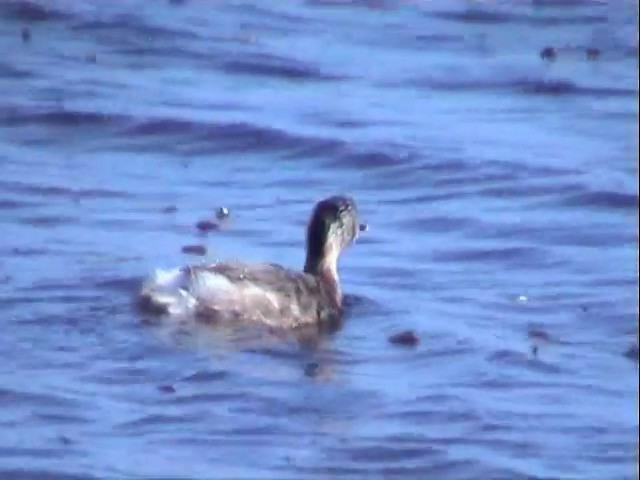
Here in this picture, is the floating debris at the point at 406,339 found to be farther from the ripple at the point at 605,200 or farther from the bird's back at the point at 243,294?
the ripple at the point at 605,200

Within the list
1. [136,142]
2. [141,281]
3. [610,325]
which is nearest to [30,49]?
[136,142]

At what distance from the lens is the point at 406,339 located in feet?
39.1

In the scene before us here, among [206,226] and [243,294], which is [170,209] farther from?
[243,294]

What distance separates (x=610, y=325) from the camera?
12.3 m

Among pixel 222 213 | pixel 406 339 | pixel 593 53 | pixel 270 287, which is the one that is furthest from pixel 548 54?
pixel 406 339

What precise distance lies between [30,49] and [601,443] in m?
10.4

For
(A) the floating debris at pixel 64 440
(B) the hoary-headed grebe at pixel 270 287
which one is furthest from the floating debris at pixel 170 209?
(A) the floating debris at pixel 64 440

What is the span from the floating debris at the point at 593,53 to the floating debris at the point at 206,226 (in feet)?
20.2

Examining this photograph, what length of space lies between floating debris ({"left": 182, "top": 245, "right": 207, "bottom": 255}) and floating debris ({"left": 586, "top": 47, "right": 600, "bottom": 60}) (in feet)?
21.8

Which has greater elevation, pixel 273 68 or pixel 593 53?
pixel 593 53

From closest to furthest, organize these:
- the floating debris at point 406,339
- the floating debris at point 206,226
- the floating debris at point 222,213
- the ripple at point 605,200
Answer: the floating debris at point 406,339 → the floating debris at point 206,226 → the floating debris at point 222,213 → the ripple at point 605,200

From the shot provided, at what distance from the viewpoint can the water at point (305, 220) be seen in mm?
10328

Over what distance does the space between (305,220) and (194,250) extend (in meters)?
1.05

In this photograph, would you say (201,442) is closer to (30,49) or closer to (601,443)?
(601,443)
